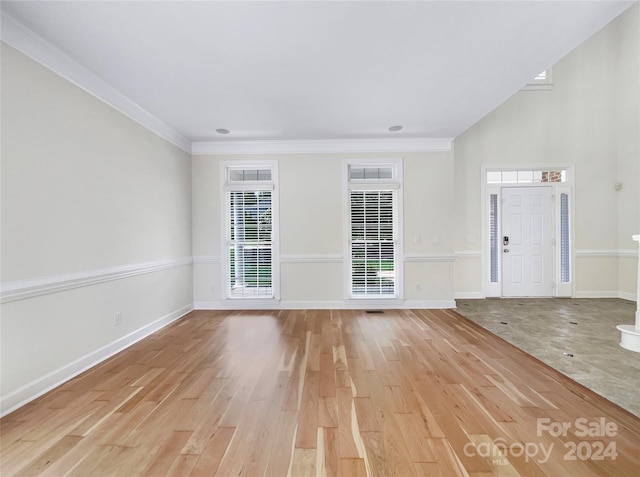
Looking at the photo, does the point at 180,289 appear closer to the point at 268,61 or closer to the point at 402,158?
the point at 268,61

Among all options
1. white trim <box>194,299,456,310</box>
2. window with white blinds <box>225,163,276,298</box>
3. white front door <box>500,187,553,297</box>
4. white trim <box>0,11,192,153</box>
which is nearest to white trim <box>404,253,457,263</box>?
white trim <box>194,299,456,310</box>

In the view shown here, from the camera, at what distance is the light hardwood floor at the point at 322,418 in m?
1.46

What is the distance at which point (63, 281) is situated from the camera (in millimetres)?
2289

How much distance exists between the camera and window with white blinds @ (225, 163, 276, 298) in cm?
459

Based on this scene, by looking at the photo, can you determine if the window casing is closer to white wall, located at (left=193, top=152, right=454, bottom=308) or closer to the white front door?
white wall, located at (left=193, top=152, right=454, bottom=308)

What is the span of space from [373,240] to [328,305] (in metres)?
1.31

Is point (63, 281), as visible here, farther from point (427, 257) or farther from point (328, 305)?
point (427, 257)

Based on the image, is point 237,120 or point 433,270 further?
point 433,270

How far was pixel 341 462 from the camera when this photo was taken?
1454 millimetres

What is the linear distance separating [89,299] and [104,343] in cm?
50

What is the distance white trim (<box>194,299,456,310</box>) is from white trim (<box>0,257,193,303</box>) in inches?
54.0

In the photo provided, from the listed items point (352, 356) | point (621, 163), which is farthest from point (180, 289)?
point (621, 163)

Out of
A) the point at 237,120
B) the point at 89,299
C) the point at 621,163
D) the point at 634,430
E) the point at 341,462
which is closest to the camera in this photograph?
the point at 341,462

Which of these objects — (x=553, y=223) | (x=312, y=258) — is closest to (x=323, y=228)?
(x=312, y=258)
